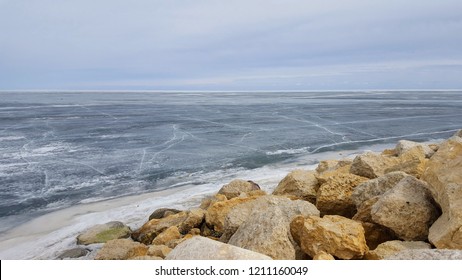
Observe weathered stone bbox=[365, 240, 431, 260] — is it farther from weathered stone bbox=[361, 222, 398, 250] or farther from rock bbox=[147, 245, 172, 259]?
rock bbox=[147, 245, 172, 259]

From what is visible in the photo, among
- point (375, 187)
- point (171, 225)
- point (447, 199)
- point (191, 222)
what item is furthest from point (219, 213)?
point (447, 199)

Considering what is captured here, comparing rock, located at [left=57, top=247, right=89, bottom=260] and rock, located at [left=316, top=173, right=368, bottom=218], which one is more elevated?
rock, located at [left=316, top=173, right=368, bottom=218]

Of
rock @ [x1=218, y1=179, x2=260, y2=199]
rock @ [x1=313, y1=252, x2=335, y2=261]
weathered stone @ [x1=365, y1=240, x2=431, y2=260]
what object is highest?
rock @ [x1=313, y1=252, x2=335, y2=261]

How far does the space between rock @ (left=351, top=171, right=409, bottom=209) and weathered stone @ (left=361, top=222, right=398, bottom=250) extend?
1.73 ft

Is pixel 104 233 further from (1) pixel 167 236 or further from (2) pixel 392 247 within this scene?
(2) pixel 392 247

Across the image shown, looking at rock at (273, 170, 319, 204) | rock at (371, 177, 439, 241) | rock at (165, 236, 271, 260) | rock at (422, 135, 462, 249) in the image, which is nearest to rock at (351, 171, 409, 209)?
rock at (422, 135, 462, 249)

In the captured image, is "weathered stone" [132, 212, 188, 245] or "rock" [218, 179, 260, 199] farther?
"rock" [218, 179, 260, 199]

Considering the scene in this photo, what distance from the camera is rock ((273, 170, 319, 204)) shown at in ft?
22.1

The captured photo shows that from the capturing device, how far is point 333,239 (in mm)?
3889

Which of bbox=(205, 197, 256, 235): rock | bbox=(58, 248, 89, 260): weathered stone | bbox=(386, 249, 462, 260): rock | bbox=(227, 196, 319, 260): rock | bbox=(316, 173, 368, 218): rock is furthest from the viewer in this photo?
bbox=(58, 248, 89, 260): weathered stone

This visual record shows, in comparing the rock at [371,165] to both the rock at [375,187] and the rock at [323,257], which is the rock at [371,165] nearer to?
the rock at [375,187]

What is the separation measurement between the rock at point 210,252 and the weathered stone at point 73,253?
165 inches

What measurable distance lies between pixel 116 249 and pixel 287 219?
288 cm

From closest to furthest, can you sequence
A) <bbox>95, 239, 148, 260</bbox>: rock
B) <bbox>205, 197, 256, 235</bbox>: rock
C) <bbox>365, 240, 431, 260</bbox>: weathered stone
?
<bbox>365, 240, 431, 260</bbox>: weathered stone → <bbox>95, 239, 148, 260</bbox>: rock → <bbox>205, 197, 256, 235</bbox>: rock
